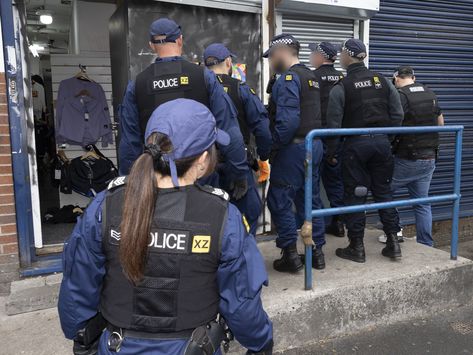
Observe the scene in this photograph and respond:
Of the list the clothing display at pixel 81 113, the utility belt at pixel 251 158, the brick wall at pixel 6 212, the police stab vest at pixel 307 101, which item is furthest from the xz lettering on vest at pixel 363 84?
the clothing display at pixel 81 113

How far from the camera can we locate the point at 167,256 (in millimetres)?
1539

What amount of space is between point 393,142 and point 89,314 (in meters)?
3.75

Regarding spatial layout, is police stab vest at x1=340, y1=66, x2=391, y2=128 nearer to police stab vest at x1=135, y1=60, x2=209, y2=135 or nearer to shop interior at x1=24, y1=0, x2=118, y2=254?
police stab vest at x1=135, y1=60, x2=209, y2=135

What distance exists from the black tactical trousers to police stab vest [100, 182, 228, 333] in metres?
2.41

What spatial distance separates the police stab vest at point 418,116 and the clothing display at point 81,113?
3622 millimetres

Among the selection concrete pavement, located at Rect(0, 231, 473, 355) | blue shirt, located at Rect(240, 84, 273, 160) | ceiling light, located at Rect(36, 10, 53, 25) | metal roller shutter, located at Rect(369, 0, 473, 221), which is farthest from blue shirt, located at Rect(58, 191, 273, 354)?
ceiling light, located at Rect(36, 10, 53, 25)

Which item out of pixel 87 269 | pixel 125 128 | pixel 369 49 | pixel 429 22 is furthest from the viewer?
pixel 429 22

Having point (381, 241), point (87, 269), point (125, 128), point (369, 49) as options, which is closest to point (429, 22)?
point (369, 49)

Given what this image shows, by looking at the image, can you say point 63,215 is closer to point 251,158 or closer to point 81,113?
point 81,113

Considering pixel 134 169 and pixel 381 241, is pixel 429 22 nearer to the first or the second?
pixel 381 241

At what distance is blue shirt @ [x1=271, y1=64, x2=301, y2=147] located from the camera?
3469 millimetres

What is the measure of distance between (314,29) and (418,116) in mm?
1492

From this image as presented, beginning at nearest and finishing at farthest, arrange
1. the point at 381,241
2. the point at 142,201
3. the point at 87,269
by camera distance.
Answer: the point at 142,201, the point at 87,269, the point at 381,241

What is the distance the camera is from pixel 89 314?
1700mm
